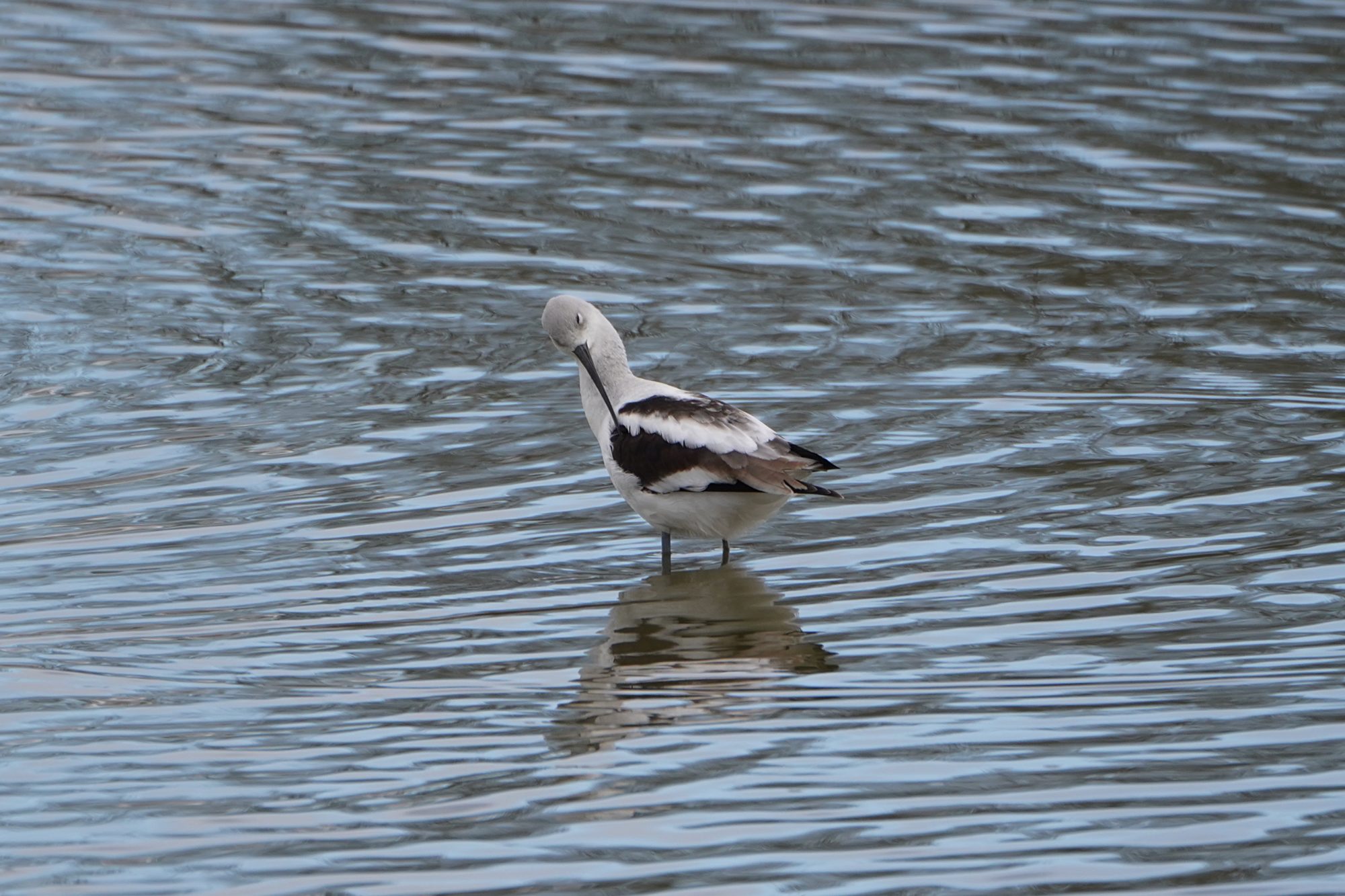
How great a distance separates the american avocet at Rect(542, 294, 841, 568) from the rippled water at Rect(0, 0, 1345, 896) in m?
0.31

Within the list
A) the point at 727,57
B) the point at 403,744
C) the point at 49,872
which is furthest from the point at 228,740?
the point at 727,57

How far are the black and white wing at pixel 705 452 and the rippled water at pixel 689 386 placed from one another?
0.51 metres

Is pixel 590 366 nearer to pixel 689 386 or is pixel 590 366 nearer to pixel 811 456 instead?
pixel 811 456

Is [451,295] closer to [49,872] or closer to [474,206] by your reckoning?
[474,206]

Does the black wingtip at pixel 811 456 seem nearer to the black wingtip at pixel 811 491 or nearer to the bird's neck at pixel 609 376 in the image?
the black wingtip at pixel 811 491

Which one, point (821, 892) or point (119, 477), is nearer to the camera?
point (821, 892)

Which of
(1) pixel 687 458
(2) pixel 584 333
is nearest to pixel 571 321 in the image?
(2) pixel 584 333

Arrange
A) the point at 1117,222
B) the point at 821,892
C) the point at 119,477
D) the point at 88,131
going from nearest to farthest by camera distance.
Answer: the point at 821,892 < the point at 119,477 < the point at 1117,222 < the point at 88,131

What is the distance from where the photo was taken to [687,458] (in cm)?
859

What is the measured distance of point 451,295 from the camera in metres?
13.0

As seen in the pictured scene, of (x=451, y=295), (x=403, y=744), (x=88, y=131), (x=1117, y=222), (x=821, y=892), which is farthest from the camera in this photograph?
(x=88, y=131)

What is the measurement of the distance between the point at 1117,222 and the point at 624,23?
6.70 m

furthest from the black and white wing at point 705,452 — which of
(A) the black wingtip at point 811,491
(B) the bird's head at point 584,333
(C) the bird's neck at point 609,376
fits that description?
(B) the bird's head at point 584,333

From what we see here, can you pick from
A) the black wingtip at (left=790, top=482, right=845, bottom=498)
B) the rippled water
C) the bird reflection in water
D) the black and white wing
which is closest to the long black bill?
the black and white wing
